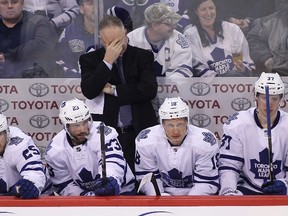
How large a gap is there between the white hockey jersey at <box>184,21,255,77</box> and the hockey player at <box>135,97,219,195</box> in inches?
34.3

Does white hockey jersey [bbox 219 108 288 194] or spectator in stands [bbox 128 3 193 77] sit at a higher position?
spectator in stands [bbox 128 3 193 77]

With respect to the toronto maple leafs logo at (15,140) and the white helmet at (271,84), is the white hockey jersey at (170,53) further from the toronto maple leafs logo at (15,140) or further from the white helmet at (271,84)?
the toronto maple leafs logo at (15,140)

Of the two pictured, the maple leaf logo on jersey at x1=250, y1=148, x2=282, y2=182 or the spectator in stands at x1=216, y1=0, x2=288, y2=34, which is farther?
the spectator in stands at x1=216, y1=0, x2=288, y2=34

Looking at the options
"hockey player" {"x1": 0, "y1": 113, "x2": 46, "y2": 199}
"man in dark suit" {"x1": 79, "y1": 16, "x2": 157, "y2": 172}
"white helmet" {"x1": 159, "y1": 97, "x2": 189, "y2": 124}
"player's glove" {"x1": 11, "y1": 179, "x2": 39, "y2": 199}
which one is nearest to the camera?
"player's glove" {"x1": 11, "y1": 179, "x2": 39, "y2": 199}

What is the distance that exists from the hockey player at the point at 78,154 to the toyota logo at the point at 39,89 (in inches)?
32.2

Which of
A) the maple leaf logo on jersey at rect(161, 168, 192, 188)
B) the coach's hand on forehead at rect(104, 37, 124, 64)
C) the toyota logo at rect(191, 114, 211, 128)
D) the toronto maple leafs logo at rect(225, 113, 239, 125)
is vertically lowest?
the maple leaf logo on jersey at rect(161, 168, 192, 188)

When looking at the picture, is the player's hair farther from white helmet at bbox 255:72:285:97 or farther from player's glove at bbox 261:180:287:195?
player's glove at bbox 261:180:287:195

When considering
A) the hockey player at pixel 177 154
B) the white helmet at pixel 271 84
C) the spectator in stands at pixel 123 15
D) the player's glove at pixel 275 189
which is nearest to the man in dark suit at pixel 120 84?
the spectator in stands at pixel 123 15

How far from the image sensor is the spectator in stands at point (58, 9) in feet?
26.4

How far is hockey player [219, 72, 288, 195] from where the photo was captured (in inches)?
286

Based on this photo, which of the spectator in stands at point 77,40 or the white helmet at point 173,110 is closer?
the white helmet at point 173,110

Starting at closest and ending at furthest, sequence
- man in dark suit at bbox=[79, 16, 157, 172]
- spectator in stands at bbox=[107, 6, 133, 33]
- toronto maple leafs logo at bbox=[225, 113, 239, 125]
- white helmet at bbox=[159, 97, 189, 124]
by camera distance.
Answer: white helmet at bbox=[159, 97, 189, 124]
toronto maple leafs logo at bbox=[225, 113, 239, 125]
man in dark suit at bbox=[79, 16, 157, 172]
spectator in stands at bbox=[107, 6, 133, 33]

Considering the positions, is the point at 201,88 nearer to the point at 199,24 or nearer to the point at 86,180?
the point at 199,24

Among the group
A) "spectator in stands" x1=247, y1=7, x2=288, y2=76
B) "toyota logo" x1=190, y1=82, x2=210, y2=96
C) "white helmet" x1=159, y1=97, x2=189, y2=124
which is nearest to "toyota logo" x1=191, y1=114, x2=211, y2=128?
"toyota logo" x1=190, y1=82, x2=210, y2=96
